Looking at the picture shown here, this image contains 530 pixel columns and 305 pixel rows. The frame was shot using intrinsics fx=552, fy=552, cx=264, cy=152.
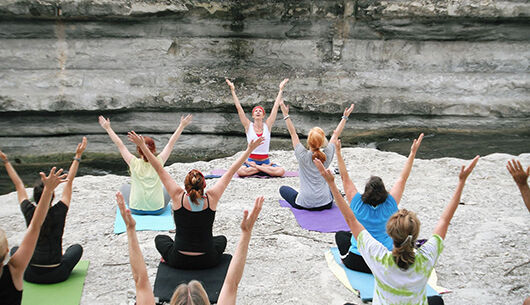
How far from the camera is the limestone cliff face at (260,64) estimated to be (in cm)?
1402

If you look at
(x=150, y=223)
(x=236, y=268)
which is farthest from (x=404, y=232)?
(x=150, y=223)

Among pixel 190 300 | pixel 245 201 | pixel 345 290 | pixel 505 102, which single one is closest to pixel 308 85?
pixel 505 102

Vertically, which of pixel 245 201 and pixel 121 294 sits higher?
pixel 245 201

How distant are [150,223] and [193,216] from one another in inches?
80.3

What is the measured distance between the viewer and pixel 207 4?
1432 centimetres

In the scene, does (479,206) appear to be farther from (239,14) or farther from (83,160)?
(83,160)

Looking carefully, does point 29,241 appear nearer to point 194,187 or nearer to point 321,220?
point 194,187

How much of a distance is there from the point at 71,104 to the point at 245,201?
780 centimetres

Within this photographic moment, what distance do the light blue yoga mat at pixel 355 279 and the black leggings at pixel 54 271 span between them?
8.33 ft

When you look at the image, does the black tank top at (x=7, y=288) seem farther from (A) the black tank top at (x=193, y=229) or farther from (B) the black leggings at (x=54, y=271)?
(A) the black tank top at (x=193, y=229)

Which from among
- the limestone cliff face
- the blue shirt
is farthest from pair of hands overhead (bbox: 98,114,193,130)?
the limestone cliff face

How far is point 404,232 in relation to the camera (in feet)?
11.3

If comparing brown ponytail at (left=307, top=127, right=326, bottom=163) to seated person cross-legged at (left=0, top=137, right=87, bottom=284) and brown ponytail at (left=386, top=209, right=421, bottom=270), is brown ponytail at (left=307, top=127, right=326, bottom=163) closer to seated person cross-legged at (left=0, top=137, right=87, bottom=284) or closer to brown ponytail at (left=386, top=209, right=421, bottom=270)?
seated person cross-legged at (left=0, top=137, right=87, bottom=284)

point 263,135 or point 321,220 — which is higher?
point 263,135
